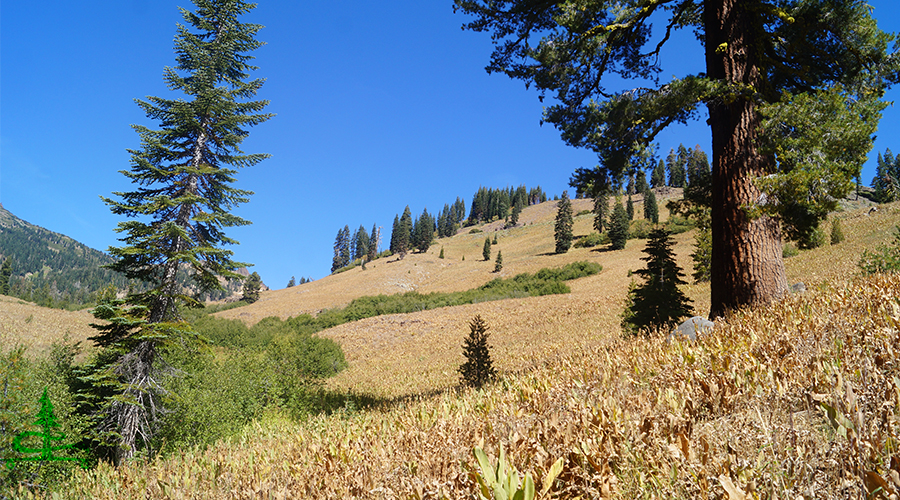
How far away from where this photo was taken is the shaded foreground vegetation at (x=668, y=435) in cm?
151

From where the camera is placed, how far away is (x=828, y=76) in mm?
7375

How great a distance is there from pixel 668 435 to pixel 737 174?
579 centimetres

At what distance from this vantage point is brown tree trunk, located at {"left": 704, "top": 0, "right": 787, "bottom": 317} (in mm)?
6000

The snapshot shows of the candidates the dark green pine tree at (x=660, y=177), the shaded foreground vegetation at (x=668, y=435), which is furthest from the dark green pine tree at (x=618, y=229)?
the dark green pine tree at (x=660, y=177)

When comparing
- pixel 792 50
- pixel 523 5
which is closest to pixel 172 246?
pixel 523 5

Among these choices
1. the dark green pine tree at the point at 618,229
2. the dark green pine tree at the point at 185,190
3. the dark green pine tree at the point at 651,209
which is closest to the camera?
the dark green pine tree at the point at 185,190

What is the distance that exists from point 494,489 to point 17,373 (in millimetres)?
14117

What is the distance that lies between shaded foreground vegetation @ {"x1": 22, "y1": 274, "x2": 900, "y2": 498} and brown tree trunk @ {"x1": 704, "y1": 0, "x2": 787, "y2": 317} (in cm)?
233

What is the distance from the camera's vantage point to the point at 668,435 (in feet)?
6.66

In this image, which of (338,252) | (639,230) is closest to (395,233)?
(338,252)

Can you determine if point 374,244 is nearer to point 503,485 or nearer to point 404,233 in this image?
point 404,233

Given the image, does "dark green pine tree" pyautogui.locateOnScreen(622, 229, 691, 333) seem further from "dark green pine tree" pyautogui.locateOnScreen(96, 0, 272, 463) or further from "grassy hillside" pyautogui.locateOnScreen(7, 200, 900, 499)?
"dark green pine tree" pyautogui.locateOnScreen(96, 0, 272, 463)

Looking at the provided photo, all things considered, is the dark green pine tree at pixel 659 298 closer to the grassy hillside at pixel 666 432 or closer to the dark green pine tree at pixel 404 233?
the grassy hillside at pixel 666 432

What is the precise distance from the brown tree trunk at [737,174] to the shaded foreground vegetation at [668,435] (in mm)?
2333
